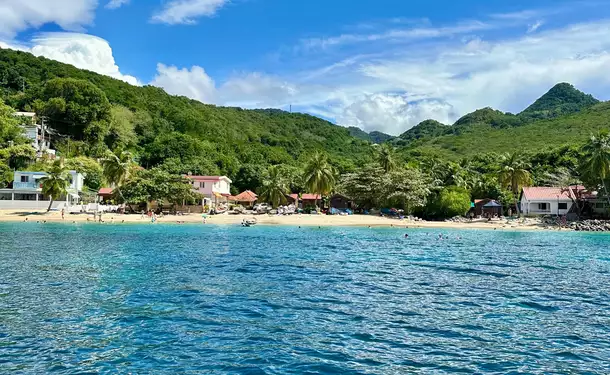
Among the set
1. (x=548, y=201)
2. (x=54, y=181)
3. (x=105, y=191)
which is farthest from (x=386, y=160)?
(x=54, y=181)

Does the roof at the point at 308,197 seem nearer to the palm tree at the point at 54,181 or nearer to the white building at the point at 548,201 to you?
the white building at the point at 548,201

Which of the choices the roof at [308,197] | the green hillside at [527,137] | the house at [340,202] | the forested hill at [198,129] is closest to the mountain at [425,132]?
the forested hill at [198,129]

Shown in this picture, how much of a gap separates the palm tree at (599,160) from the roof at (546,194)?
17.5 ft

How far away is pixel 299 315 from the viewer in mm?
A: 12930

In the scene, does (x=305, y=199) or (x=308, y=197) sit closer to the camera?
(x=308, y=197)

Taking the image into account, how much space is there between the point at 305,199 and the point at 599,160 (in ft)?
146

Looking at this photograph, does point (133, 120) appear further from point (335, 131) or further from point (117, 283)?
point (117, 283)

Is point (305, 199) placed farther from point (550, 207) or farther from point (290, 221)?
point (550, 207)

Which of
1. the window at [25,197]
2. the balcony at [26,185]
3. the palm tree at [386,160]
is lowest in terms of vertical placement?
the window at [25,197]

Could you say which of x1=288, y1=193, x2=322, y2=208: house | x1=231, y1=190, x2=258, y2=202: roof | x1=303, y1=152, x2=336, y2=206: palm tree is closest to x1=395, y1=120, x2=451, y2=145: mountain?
x1=288, y1=193, x2=322, y2=208: house

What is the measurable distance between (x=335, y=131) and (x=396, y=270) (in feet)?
473

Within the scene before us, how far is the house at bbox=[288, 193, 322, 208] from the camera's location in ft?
261

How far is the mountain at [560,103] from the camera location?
566 ft

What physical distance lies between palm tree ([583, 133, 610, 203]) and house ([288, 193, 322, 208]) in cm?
3942
